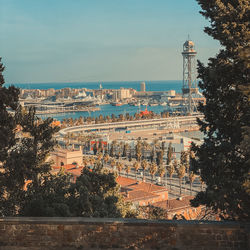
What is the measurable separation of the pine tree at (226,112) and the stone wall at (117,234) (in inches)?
24.4

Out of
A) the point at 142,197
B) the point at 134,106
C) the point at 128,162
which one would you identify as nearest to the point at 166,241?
the point at 142,197

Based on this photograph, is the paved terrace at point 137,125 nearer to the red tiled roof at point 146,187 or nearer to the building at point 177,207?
the red tiled roof at point 146,187

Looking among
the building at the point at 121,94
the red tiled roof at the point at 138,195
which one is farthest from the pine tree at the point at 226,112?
the building at the point at 121,94

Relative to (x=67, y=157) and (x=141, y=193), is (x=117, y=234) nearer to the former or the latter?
(x=141, y=193)

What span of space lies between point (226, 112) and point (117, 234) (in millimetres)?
2634

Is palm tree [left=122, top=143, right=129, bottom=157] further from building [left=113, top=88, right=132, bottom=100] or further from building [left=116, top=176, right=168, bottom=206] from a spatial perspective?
building [left=113, top=88, right=132, bottom=100]

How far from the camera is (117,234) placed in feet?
15.5

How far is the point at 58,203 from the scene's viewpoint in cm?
693

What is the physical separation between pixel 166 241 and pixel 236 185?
128 centimetres

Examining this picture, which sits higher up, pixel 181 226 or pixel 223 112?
pixel 223 112

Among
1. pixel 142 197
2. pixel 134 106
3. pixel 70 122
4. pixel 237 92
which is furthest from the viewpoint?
pixel 134 106

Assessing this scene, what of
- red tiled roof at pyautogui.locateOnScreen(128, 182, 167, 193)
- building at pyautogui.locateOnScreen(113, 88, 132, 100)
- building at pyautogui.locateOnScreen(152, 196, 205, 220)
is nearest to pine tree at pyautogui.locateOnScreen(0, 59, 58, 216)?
building at pyautogui.locateOnScreen(152, 196, 205, 220)

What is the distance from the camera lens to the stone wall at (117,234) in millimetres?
4547

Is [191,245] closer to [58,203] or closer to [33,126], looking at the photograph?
[58,203]
